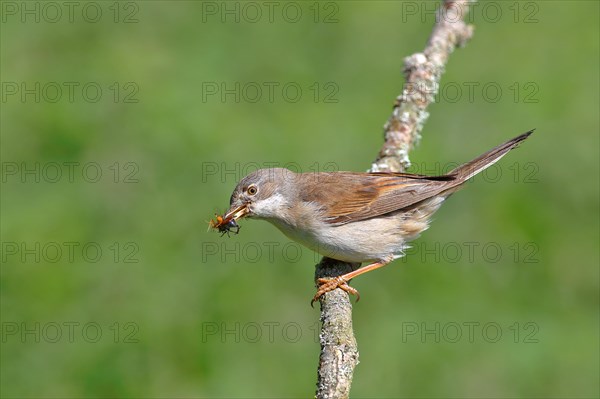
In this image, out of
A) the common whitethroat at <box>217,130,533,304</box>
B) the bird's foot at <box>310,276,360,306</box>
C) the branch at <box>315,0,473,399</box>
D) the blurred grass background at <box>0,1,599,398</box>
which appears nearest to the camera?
the branch at <box>315,0,473,399</box>

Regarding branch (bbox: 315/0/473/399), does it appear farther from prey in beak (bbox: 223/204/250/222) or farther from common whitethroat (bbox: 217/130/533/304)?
prey in beak (bbox: 223/204/250/222)

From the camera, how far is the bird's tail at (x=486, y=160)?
684 cm

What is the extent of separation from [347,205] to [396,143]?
723 mm

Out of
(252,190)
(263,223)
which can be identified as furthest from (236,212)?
(263,223)

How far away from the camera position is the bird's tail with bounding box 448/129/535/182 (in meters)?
6.84

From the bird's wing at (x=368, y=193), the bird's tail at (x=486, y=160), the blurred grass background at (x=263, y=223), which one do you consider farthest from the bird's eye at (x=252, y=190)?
the blurred grass background at (x=263, y=223)

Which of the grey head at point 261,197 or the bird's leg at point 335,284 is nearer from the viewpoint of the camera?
the bird's leg at point 335,284

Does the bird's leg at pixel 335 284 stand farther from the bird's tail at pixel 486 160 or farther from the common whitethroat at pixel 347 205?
the bird's tail at pixel 486 160

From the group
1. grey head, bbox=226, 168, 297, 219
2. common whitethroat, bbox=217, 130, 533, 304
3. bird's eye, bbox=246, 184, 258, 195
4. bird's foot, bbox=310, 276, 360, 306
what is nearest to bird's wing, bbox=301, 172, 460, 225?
common whitethroat, bbox=217, 130, 533, 304

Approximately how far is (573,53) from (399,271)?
15.8ft

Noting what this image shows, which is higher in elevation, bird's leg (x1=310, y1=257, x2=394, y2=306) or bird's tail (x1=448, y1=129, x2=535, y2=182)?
bird's tail (x1=448, y1=129, x2=535, y2=182)

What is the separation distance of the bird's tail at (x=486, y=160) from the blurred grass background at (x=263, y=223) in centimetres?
202

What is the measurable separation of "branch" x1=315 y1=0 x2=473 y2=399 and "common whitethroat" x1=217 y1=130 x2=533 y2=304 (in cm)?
27

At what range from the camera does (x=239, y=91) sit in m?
11.2
